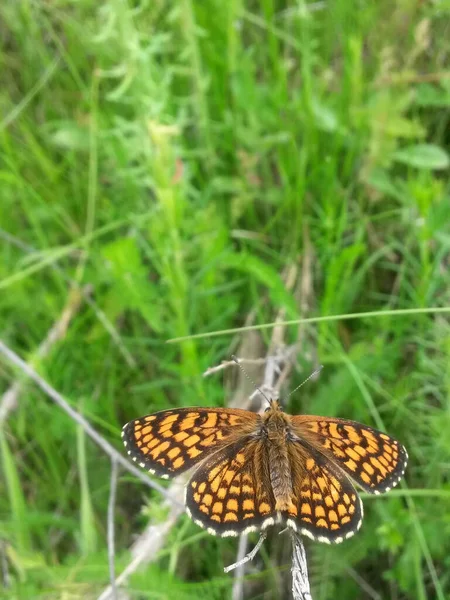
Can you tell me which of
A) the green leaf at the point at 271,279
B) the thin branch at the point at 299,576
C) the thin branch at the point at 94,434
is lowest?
the thin branch at the point at 94,434

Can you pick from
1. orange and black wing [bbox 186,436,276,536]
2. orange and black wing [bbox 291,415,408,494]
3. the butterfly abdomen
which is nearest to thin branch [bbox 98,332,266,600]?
orange and black wing [bbox 186,436,276,536]

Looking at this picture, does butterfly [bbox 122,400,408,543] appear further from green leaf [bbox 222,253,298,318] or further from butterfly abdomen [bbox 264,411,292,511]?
green leaf [bbox 222,253,298,318]

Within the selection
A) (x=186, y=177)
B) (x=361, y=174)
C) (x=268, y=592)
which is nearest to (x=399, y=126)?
(x=361, y=174)

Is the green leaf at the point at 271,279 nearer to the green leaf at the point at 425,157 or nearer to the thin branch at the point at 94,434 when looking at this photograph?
the thin branch at the point at 94,434

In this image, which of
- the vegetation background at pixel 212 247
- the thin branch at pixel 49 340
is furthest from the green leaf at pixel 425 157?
the thin branch at pixel 49 340

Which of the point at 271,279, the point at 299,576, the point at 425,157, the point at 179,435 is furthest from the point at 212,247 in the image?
the point at 299,576

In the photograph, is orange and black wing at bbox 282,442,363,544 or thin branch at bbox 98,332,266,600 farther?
thin branch at bbox 98,332,266,600
